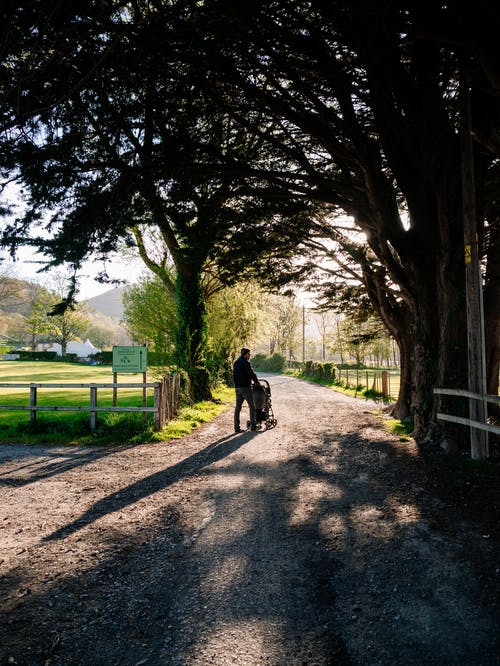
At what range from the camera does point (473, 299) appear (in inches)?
284

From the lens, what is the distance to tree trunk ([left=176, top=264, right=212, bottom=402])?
1597cm

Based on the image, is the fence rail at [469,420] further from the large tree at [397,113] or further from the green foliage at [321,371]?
the green foliage at [321,371]

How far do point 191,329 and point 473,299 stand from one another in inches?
434

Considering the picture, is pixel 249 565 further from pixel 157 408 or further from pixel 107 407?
pixel 107 407

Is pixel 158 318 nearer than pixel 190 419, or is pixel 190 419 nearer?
pixel 190 419

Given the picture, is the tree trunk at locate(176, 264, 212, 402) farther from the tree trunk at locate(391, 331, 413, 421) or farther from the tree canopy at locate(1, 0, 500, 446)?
the tree trunk at locate(391, 331, 413, 421)

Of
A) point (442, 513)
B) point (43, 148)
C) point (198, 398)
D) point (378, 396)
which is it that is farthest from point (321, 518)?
point (378, 396)

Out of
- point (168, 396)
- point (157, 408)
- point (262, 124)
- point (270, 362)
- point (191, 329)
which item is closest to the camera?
point (262, 124)

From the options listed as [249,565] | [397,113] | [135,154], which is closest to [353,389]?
[397,113]

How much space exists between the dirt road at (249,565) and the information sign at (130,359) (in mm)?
4655

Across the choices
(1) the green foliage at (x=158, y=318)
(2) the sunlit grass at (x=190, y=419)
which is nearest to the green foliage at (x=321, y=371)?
(1) the green foliage at (x=158, y=318)

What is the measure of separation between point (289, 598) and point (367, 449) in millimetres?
6089

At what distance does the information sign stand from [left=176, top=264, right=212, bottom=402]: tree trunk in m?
3.97

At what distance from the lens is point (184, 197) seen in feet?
27.1
